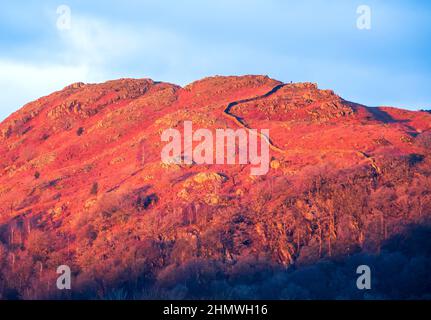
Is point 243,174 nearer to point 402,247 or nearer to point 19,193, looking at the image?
point 402,247

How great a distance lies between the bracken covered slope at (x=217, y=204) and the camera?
20984 mm

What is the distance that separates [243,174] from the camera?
28.8 metres

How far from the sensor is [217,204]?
84.6 ft

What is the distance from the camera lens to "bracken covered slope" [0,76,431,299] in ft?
68.8

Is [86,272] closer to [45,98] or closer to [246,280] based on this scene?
[246,280]

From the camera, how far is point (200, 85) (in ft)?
160

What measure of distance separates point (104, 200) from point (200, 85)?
78.7 feet
